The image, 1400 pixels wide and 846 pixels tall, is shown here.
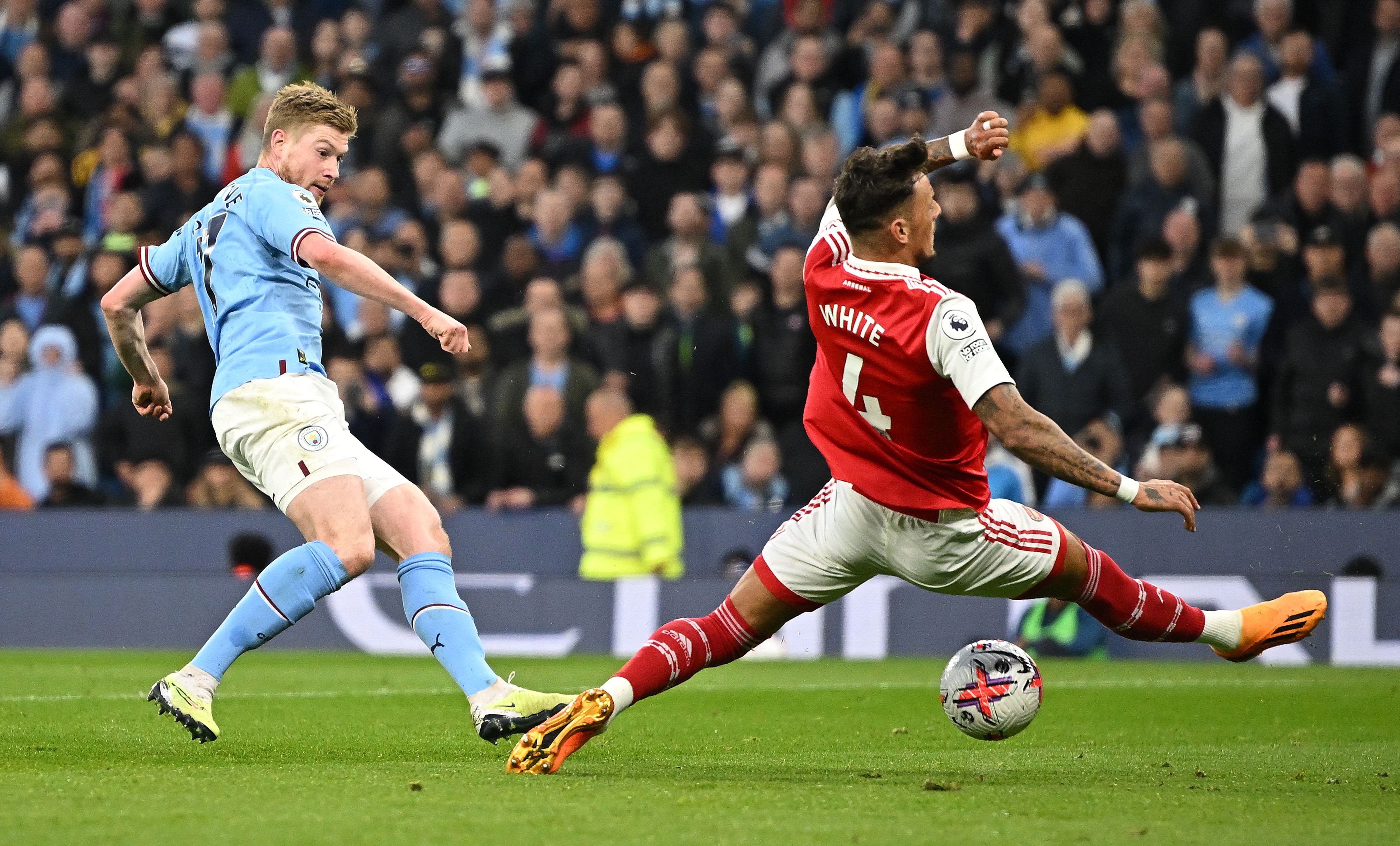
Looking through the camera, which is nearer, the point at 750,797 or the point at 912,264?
the point at 750,797

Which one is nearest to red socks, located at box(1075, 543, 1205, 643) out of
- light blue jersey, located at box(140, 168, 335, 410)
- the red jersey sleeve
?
the red jersey sleeve

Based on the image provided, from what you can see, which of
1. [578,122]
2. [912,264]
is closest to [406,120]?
[578,122]

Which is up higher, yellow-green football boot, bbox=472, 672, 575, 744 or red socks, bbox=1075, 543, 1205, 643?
red socks, bbox=1075, 543, 1205, 643

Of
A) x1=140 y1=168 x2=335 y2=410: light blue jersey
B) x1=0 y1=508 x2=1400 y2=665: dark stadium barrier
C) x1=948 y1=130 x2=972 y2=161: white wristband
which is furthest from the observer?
x1=0 y1=508 x2=1400 y2=665: dark stadium barrier

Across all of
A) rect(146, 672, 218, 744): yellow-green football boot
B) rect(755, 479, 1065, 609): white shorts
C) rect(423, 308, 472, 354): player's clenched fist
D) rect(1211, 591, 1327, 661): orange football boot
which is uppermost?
rect(423, 308, 472, 354): player's clenched fist

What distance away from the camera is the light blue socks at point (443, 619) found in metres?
5.71

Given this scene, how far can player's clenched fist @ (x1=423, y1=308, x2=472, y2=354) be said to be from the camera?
5.32 meters

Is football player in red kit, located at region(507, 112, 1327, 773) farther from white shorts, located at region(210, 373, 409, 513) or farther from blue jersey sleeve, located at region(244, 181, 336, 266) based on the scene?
blue jersey sleeve, located at region(244, 181, 336, 266)

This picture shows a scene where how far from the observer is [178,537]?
12781mm

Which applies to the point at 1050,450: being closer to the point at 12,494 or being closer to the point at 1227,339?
the point at 1227,339

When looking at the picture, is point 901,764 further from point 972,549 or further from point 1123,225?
point 1123,225

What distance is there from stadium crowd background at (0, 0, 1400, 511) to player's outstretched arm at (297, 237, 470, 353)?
6.61 meters

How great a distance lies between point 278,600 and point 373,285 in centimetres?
107

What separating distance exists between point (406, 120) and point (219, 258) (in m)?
9.48
